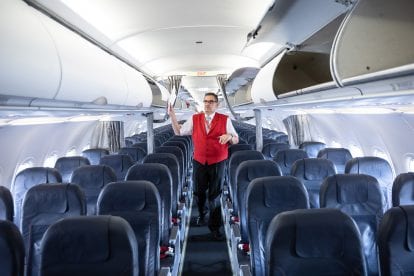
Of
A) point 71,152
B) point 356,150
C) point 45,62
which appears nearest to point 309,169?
point 45,62

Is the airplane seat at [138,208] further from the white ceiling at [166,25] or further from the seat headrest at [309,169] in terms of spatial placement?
the seat headrest at [309,169]

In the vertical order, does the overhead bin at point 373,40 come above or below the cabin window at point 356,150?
above

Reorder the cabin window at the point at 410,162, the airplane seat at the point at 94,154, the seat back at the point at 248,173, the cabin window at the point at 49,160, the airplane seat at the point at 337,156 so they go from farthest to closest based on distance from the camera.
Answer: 1. the airplane seat at the point at 94,154
2. the cabin window at the point at 49,160
3. the airplane seat at the point at 337,156
4. the cabin window at the point at 410,162
5. the seat back at the point at 248,173

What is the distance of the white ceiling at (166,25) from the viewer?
4.63m

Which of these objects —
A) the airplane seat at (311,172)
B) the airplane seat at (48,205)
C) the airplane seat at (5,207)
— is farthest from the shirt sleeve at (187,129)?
the airplane seat at (5,207)

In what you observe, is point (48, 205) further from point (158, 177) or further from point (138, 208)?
point (158, 177)

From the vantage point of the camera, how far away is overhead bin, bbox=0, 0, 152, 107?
1.97 m

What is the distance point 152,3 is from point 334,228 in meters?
3.24

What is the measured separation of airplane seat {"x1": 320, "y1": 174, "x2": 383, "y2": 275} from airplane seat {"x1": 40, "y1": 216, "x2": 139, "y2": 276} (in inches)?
82.7

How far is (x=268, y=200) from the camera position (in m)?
3.75

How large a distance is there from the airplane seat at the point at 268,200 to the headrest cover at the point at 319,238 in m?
1.17

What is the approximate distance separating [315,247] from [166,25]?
13.3 feet

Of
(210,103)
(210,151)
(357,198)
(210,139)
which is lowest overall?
(357,198)

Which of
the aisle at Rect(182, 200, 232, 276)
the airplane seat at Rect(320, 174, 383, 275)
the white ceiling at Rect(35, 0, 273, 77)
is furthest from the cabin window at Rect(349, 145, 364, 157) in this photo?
the airplane seat at Rect(320, 174, 383, 275)
